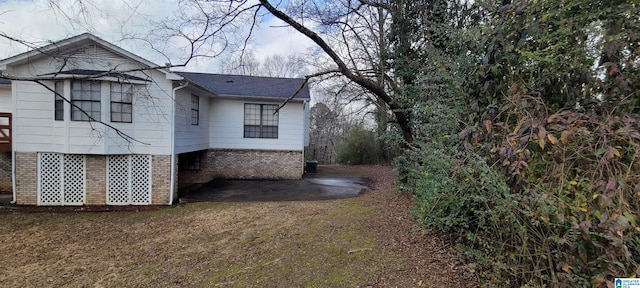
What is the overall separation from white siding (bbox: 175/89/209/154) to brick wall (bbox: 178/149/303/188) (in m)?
0.87

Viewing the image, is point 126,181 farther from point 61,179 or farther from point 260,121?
point 260,121

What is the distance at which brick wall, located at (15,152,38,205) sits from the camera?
26.7 ft

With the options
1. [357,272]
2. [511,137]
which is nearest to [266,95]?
[357,272]

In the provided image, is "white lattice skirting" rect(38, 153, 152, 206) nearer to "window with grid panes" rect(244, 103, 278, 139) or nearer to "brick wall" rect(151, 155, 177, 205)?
"brick wall" rect(151, 155, 177, 205)

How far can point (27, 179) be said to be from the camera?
8.20 meters

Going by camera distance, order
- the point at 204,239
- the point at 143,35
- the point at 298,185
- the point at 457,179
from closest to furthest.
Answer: the point at 457,179 < the point at 204,239 < the point at 143,35 < the point at 298,185

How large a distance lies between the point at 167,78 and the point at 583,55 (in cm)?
907

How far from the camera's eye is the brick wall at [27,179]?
8.13 m

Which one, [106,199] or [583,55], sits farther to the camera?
[106,199]

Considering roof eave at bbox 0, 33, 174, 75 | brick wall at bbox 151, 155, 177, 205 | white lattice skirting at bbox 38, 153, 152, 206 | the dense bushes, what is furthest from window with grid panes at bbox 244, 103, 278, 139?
the dense bushes

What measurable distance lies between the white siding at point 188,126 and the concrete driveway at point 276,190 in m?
1.61

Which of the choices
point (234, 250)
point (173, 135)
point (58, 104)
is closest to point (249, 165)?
point (173, 135)

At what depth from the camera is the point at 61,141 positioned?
8023 mm

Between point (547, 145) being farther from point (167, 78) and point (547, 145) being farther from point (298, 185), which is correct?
point (298, 185)
